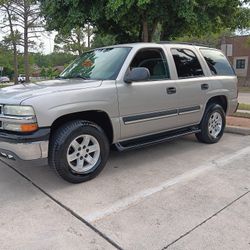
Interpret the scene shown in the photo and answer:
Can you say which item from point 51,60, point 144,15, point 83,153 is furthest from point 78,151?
point 51,60

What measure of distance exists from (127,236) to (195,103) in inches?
126

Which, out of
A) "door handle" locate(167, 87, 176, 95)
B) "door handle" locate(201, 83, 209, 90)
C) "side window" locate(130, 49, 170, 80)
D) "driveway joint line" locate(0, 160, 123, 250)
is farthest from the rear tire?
"driveway joint line" locate(0, 160, 123, 250)

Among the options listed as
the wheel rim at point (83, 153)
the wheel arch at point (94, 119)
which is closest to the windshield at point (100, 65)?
the wheel arch at point (94, 119)

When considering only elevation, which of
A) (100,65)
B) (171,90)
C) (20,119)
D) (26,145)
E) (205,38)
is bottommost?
(26,145)

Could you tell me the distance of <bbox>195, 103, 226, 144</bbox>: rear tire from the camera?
232 inches

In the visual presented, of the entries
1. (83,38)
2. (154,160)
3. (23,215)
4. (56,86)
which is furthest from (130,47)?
(83,38)

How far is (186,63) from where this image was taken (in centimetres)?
554

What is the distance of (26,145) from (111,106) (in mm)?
1250

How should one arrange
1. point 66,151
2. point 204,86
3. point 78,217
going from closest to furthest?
point 78,217 → point 66,151 → point 204,86

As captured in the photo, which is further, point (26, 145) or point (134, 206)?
point (26, 145)

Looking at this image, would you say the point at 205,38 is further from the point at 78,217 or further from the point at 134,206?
the point at 78,217

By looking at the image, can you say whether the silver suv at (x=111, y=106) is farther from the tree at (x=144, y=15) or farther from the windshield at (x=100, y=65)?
the tree at (x=144, y=15)

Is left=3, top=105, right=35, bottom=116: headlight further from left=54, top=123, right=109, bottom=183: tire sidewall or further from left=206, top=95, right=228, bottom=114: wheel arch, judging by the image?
left=206, top=95, right=228, bottom=114: wheel arch

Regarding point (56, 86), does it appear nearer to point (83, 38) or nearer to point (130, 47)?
point (130, 47)
